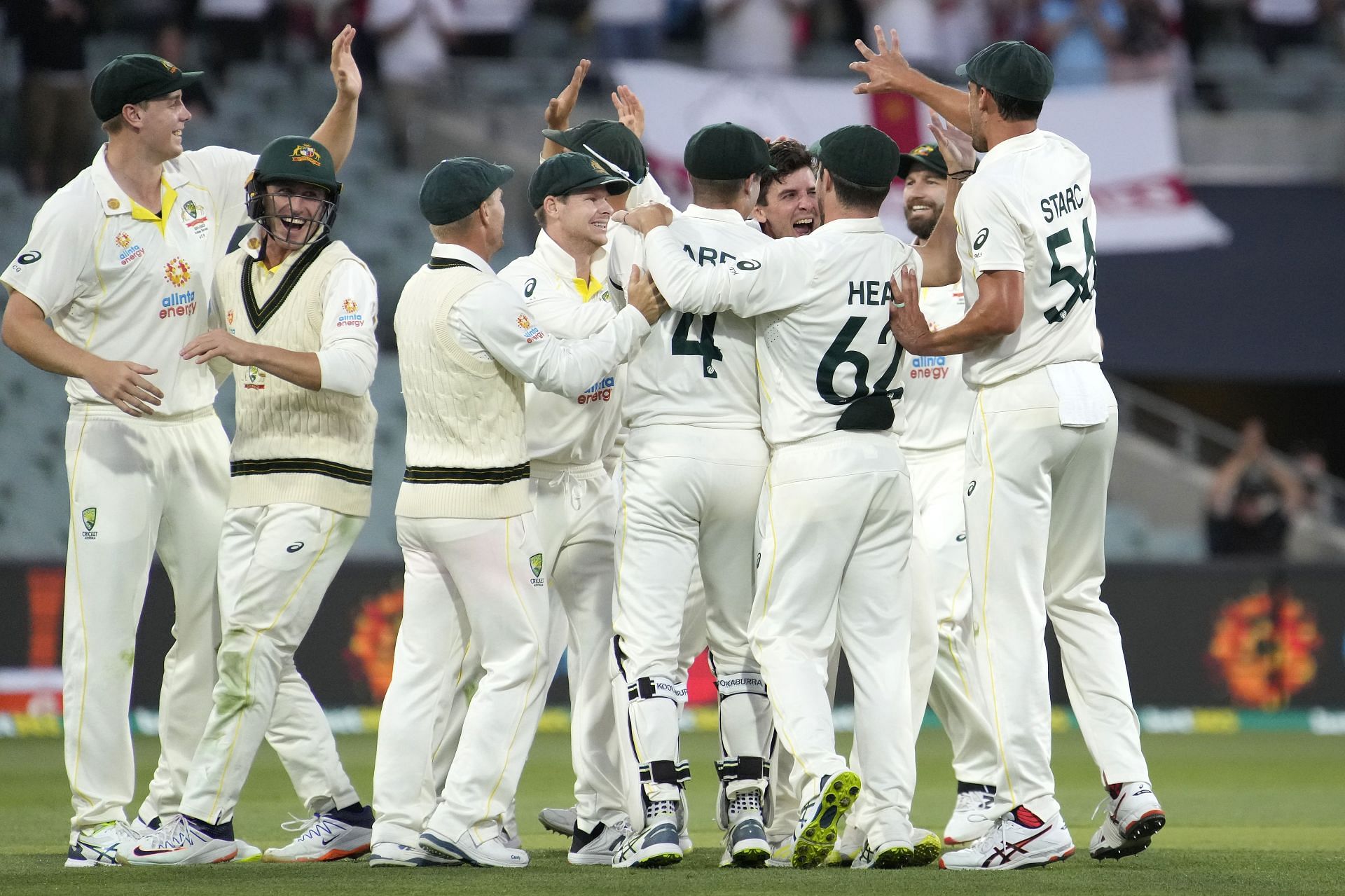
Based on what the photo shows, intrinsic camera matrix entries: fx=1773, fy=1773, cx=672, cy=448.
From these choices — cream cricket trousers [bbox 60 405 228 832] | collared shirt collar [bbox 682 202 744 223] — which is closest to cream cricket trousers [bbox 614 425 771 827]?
collared shirt collar [bbox 682 202 744 223]

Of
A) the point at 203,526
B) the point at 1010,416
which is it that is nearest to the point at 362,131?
the point at 203,526

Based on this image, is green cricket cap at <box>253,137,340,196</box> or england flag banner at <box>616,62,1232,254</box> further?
england flag banner at <box>616,62,1232,254</box>

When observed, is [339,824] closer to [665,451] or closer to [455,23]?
[665,451]

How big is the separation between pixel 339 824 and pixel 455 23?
38.2 ft

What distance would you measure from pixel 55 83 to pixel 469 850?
36.6 feet

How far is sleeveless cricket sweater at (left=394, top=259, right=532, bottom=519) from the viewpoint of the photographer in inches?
248

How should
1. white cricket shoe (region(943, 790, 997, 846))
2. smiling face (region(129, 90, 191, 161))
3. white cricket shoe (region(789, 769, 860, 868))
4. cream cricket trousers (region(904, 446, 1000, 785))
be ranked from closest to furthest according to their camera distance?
1. white cricket shoe (region(789, 769, 860, 868))
2. smiling face (region(129, 90, 191, 161))
3. white cricket shoe (region(943, 790, 997, 846))
4. cream cricket trousers (region(904, 446, 1000, 785))

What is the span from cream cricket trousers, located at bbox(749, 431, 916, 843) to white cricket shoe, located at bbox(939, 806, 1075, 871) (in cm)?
26

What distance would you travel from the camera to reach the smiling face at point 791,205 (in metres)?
7.29

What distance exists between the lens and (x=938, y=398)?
771 cm

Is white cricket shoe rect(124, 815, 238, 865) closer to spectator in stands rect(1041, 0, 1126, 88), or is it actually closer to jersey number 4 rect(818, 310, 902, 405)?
jersey number 4 rect(818, 310, 902, 405)

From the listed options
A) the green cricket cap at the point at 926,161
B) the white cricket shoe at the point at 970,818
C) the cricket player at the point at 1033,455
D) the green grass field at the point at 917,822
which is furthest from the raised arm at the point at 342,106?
the white cricket shoe at the point at 970,818

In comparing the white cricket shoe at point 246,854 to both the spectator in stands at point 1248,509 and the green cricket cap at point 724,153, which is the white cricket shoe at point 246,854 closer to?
the green cricket cap at point 724,153

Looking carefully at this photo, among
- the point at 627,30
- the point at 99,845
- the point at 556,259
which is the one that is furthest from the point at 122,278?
the point at 627,30
